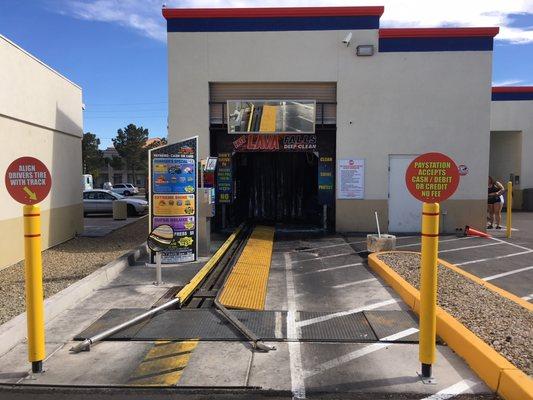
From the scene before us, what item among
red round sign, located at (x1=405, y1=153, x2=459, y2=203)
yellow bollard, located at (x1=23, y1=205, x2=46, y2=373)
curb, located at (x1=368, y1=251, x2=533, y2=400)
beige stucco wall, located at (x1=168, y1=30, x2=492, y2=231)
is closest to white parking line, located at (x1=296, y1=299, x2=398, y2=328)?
curb, located at (x1=368, y1=251, x2=533, y2=400)

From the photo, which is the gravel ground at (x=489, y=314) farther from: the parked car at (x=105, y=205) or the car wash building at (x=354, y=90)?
the parked car at (x=105, y=205)

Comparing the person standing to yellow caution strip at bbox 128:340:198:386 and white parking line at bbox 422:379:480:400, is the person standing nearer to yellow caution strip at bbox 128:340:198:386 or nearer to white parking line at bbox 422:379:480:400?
white parking line at bbox 422:379:480:400

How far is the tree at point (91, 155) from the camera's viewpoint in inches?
2554

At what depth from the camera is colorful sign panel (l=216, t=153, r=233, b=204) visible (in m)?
15.5

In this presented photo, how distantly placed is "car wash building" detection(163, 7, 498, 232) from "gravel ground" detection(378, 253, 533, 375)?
22.1 ft

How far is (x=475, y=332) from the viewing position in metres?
5.19

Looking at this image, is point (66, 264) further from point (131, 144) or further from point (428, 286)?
point (131, 144)

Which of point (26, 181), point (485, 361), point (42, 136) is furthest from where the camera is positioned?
point (42, 136)

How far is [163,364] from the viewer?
4.78m

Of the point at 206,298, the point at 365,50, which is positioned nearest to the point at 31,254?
the point at 206,298

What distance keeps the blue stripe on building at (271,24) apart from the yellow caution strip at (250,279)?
21.6 feet

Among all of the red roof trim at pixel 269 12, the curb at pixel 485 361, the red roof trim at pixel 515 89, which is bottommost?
the curb at pixel 485 361

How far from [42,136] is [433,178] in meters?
10.0

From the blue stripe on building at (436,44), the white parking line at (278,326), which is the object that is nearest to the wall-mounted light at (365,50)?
the blue stripe on building at (436,44)
